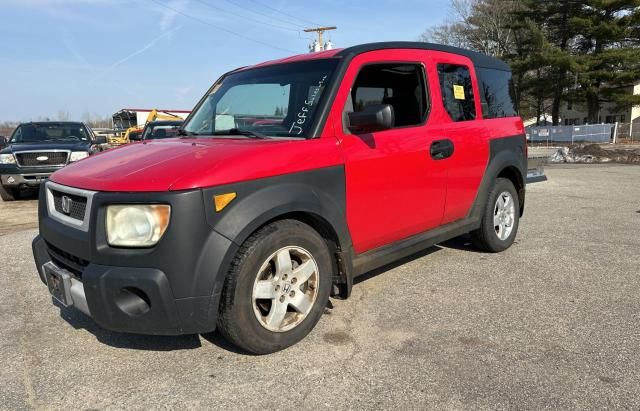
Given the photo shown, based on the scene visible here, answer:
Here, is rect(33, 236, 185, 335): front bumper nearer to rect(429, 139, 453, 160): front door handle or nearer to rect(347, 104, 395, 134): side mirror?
rect(347, 104, 395, 134): side mirror

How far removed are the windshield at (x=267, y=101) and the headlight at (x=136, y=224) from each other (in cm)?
108

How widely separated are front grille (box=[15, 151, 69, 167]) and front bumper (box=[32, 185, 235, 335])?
7.72 m

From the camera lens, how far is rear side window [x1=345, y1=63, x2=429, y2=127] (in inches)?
145

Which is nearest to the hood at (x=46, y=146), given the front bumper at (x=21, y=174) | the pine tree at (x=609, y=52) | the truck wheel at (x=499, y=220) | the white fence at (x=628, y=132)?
the front bumper at (x=21, y=174)

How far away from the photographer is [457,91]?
14.0 feet

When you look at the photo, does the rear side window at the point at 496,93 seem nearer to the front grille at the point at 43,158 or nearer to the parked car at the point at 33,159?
the parked car at the point at 33,159

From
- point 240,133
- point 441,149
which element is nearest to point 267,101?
point 240,133

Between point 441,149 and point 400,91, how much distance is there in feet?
1.89

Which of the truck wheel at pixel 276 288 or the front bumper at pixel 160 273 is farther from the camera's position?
the truck wheel at pixel 276 288

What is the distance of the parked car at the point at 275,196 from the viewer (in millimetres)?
2480

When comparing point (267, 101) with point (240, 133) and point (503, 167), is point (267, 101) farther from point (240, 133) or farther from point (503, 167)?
point (503, 167)

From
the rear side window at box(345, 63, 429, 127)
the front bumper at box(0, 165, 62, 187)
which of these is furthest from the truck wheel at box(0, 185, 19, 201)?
the rear side window at box(345, 63, 429, 127)

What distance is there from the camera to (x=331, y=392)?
2533 millimetres

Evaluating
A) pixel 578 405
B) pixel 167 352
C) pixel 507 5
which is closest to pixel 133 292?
pixel 167 352
